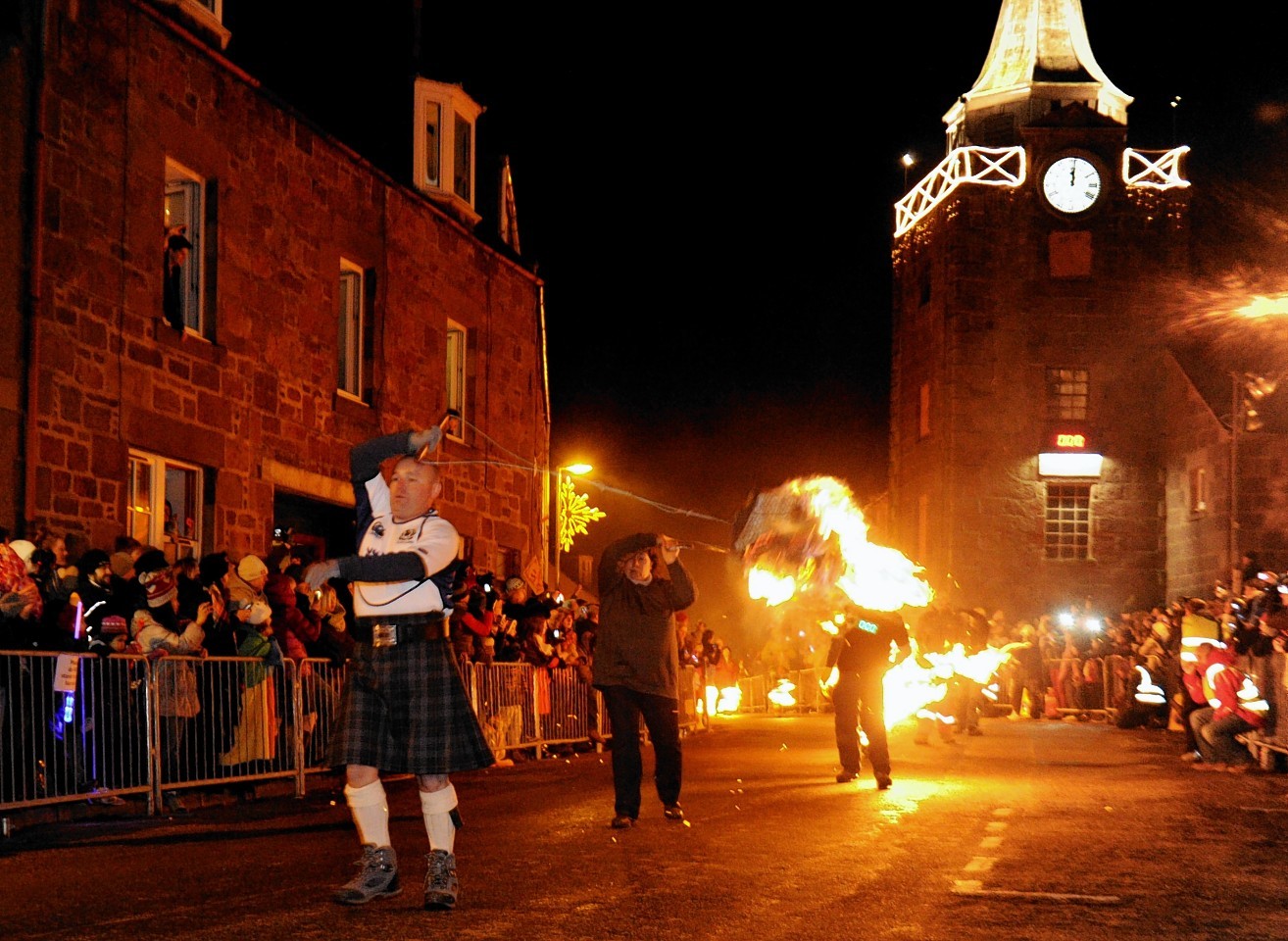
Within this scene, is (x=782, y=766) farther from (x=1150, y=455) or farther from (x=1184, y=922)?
(x=1150, y=455)

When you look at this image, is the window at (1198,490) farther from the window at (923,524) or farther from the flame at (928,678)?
the flame at (928,678)

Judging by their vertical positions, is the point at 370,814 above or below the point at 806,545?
below

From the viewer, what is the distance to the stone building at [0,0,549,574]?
1489 cm

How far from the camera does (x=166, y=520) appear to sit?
16.9 m

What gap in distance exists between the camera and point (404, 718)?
731 centimetres

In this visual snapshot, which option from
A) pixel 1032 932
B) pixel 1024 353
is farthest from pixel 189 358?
pixel 1024 353

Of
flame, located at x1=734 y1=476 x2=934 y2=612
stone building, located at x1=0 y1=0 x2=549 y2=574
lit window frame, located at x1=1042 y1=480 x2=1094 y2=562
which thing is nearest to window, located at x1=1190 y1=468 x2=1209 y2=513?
lit window frame, located at x1=1042 y1=480 x2=1094 y2=562

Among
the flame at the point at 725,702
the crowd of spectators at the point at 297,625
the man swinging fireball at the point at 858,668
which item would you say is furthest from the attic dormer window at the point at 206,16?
the flame at the point at 725,702

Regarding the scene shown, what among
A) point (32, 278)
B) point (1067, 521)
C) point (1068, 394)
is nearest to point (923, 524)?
point (1067, 521)

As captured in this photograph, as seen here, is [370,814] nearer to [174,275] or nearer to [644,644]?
[644,644]

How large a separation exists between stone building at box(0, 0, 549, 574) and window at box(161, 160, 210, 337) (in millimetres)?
32

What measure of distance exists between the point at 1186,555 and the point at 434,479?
4006cm

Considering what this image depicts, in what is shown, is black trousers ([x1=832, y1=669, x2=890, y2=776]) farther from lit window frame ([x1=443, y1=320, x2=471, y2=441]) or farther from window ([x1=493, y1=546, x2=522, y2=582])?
window ([x1=493, y1=546, x2=522, y2=582])

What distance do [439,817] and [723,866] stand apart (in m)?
1.95
